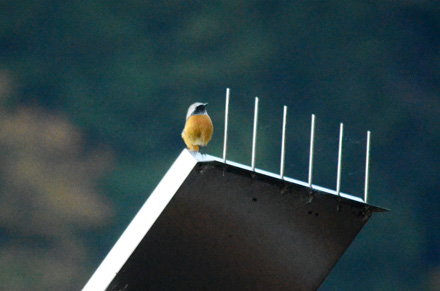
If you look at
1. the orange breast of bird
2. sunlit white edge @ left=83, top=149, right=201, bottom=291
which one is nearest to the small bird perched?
the orange breast of bird

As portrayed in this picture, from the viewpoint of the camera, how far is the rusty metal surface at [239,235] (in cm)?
347

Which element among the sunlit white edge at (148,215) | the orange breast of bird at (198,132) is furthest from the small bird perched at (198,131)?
the sunlit white edge at (148,215)

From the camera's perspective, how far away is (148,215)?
357cm

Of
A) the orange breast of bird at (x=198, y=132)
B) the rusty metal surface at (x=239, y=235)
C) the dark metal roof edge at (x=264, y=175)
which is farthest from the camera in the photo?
the orange breast of bird at (x=198, y=132)

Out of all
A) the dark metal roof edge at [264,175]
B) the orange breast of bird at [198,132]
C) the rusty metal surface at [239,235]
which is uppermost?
the orange breast of bird at [198,132]

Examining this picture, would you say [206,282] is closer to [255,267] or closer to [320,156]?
[255,267]

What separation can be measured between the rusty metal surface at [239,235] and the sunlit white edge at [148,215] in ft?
0.08

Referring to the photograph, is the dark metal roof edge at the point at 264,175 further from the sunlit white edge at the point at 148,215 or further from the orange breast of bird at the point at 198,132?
the orange breast of bird at the point at 198,132

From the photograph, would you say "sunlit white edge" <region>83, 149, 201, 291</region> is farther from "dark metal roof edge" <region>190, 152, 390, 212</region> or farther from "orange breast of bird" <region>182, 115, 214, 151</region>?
"orange breast of bird" <region>182, 115, 214, 151</region>

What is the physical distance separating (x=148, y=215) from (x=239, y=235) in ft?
1.57

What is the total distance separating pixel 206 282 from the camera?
3861 millimetres

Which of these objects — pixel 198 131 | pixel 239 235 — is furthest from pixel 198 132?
pixel 239 235

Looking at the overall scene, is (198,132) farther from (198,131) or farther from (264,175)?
(264,175)

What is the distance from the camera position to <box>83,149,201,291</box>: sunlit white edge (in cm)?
343
